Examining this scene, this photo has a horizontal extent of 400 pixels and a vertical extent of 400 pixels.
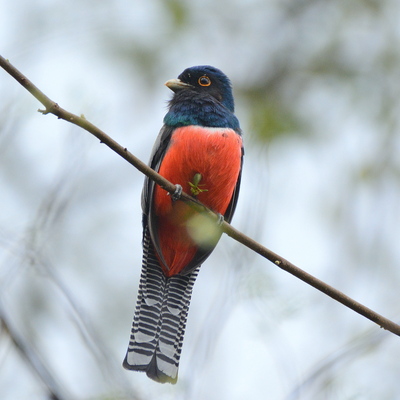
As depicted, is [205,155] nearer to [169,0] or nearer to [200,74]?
[200,74]

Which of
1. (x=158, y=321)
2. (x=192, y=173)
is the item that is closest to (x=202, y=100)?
(x=192, y=173)

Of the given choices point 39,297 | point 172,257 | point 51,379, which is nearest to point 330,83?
point 172,257

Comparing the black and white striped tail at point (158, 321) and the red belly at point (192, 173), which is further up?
the red belly at point (192, 173)

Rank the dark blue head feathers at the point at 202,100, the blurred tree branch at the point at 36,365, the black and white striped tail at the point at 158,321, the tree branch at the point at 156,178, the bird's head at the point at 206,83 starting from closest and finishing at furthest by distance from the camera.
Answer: the blurred tree branch at the point at 36,365 → the tree branch at the point at 156,178 → the black and white striped tail at the point at 158,321 → the dark blue head feathers at the point at 202,100 → the bird's head at the point at 206,83

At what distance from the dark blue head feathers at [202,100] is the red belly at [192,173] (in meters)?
0.10

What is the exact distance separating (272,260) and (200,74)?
2391 mm

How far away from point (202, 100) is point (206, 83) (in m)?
0.41

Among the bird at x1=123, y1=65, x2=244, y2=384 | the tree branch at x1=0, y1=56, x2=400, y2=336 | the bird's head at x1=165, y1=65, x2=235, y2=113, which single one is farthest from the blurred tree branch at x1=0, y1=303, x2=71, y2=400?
the bird's head at x1=165, y1=65, x2=235, y2=113

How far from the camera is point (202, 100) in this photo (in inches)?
199

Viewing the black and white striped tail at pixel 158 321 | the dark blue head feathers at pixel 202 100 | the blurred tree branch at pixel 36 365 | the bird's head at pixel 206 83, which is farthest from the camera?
the bird's head at pixel 206 83

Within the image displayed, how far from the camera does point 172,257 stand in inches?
198

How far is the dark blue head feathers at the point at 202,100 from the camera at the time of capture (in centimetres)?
487

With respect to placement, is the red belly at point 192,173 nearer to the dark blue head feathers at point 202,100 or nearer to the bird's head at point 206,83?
the dark blue head feathers at point 202,100

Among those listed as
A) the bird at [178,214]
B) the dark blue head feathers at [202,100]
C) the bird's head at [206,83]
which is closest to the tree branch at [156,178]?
the bird at [178,214]
